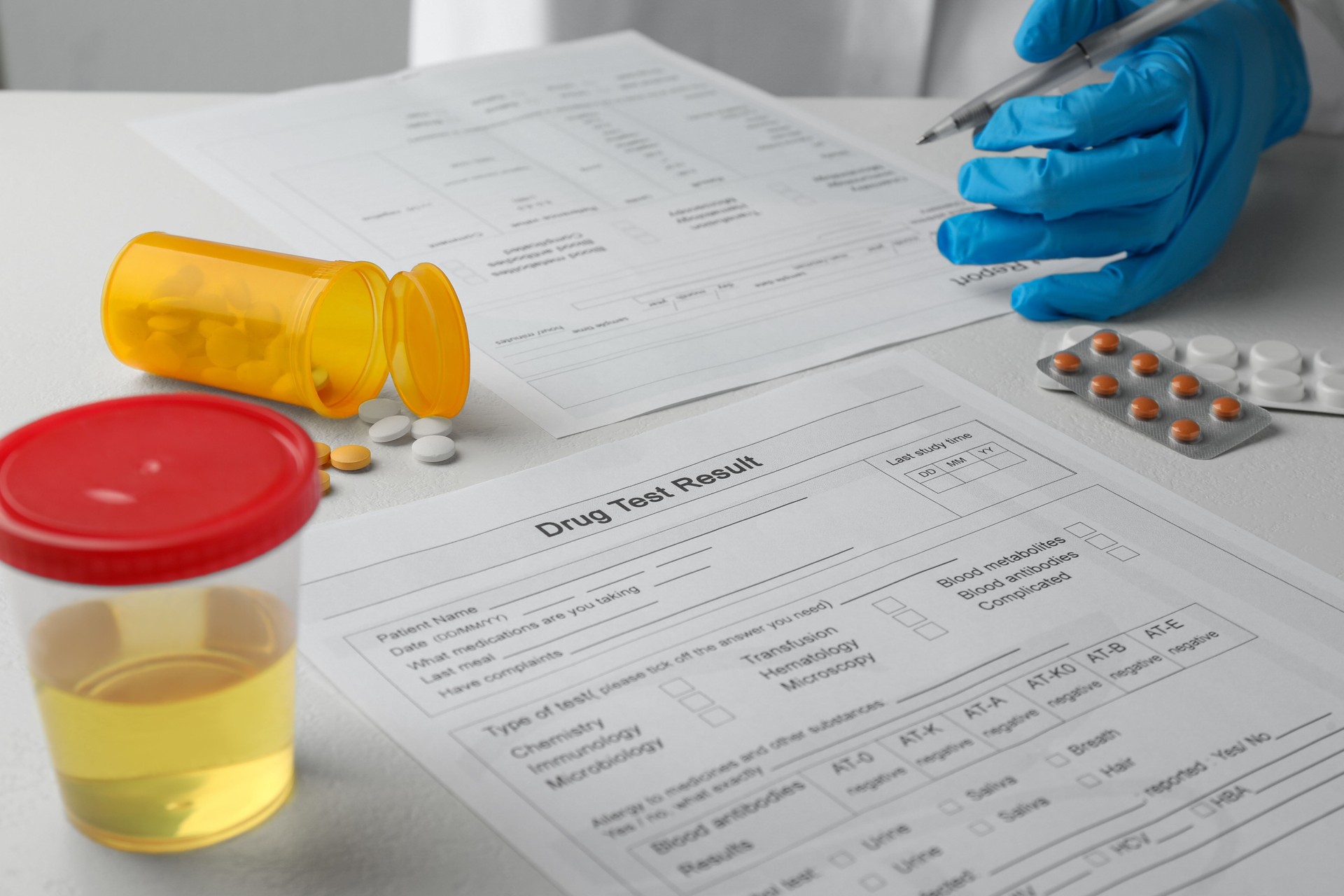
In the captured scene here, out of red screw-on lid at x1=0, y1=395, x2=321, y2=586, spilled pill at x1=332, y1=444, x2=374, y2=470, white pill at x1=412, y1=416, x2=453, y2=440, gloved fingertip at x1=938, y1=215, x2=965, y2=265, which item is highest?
red screw-on lid at x1=0, y1=395, x2=321, y2=586

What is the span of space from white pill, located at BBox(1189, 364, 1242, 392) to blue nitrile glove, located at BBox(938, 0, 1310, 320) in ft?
0.28

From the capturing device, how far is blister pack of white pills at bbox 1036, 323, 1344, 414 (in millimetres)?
720

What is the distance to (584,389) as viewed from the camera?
0.71 m

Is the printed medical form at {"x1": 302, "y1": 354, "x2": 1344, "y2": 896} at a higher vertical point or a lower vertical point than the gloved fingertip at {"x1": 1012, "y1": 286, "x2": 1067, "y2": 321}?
lower

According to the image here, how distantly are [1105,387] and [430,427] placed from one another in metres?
0.38

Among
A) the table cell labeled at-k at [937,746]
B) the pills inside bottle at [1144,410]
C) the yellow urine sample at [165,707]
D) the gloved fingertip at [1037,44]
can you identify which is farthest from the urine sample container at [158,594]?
the gloved fingertip at [1037,44]

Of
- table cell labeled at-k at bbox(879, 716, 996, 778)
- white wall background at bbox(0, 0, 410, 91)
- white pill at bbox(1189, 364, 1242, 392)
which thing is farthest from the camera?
white wall background at bbox(0, 0, 410, 91)

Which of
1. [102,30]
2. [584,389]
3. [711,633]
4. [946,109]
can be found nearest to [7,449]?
[711,633]

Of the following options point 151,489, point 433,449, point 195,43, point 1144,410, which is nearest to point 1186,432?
point 1144,410

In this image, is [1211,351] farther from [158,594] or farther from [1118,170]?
[158,594]

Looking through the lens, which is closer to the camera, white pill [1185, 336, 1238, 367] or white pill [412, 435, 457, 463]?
white pill [412, 435, 457, 463]

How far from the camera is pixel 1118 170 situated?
0.81 meters

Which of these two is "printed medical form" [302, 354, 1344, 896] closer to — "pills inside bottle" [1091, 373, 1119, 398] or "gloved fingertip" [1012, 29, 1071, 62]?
"pills inside bottle" [1091, 373, 1119, 398]

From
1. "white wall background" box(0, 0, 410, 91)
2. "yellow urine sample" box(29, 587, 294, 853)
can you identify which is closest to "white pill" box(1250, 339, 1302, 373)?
"yellow urine sample" box(29, 587, 294, 853)
